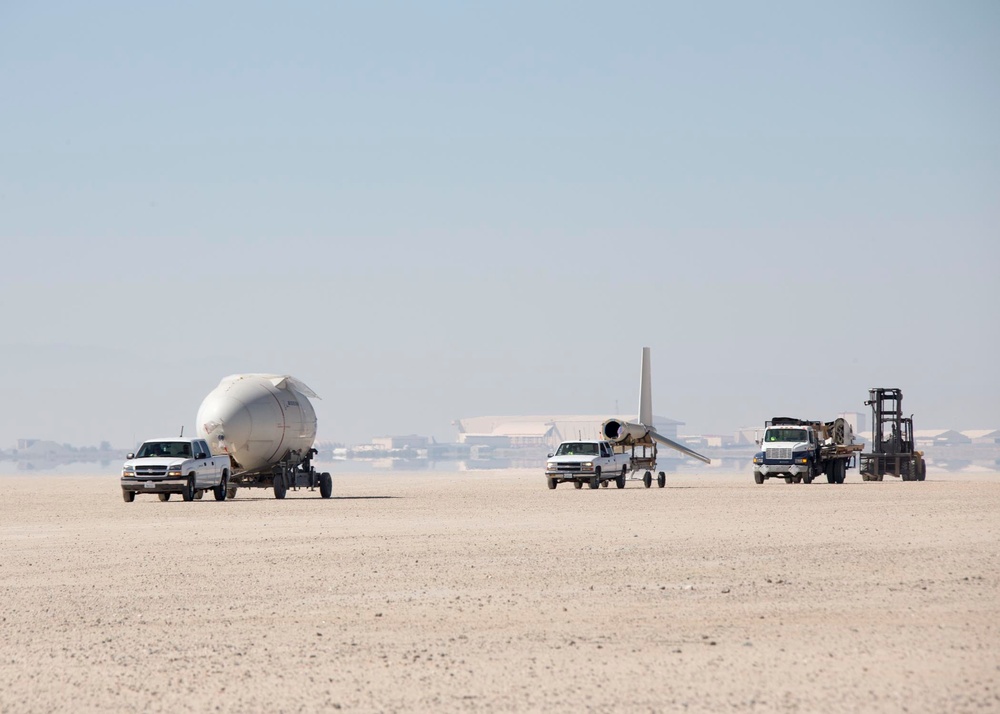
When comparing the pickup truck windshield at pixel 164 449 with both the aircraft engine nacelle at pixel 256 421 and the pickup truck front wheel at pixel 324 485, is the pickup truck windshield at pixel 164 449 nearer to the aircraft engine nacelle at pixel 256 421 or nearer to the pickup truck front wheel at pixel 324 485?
the aircraft engine nacelle at pixel 256 421

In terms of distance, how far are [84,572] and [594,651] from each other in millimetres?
9391

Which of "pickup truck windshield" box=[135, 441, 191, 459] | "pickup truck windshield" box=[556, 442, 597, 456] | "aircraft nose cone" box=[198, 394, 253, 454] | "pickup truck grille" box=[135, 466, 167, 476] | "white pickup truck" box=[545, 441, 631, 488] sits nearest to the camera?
"pickup truck grille" box=[135, 466, 167, 476]

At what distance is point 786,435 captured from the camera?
59.1 m

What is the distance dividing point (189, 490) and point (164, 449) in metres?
1.96

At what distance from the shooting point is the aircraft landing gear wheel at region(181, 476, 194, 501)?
1538 inches

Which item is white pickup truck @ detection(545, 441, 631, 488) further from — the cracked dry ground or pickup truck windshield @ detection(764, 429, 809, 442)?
the cracked dry ground

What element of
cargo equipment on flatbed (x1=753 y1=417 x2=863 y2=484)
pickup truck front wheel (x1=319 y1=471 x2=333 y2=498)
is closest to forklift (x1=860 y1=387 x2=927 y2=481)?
cargo equipment on flatbed (x1=753 y1=417 x2=863 y2=484)

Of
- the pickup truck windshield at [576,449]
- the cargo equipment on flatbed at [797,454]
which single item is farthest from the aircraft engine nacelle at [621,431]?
the pickup truck windshield at [576,449]

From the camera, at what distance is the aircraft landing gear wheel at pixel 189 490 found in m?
39.1

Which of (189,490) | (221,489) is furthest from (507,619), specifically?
(221,489)

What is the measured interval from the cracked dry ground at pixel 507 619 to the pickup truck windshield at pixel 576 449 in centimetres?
2665

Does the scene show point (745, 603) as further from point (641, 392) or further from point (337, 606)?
point (641, 392)

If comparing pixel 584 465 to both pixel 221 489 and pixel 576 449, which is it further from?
pixel 221 489

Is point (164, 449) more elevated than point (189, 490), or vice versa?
point (164, 449)
